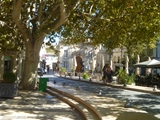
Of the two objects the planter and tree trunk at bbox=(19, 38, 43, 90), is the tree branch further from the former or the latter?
the planter

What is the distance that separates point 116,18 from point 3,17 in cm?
754

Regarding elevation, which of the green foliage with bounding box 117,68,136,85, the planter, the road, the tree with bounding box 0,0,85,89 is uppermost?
the tree with bounding box 0,0,85,89

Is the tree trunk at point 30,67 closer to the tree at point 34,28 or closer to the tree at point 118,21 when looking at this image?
the tree at point 34,28

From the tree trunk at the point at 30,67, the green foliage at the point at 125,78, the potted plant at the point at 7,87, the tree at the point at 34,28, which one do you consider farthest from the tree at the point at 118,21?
the potted plant at the point at 7,87

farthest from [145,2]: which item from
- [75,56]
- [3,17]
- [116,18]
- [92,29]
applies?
[75,56]

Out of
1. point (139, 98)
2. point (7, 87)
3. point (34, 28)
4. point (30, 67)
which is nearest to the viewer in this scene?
point (7, 87)

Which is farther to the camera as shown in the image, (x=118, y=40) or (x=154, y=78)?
(x=154, y=78)

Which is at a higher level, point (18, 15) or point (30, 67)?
point (18, 15)

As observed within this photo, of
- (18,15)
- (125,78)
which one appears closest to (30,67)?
(18,15)

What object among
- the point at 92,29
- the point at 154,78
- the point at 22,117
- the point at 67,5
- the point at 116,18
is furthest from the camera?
the point at 154,78

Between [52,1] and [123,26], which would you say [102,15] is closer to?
[123,26]

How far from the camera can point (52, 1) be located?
1591cm

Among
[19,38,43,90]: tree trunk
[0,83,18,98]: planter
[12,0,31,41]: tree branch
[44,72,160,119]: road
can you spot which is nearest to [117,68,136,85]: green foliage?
[44,72,160,119]: road

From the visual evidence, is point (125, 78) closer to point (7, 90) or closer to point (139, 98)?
point (139, 98)
